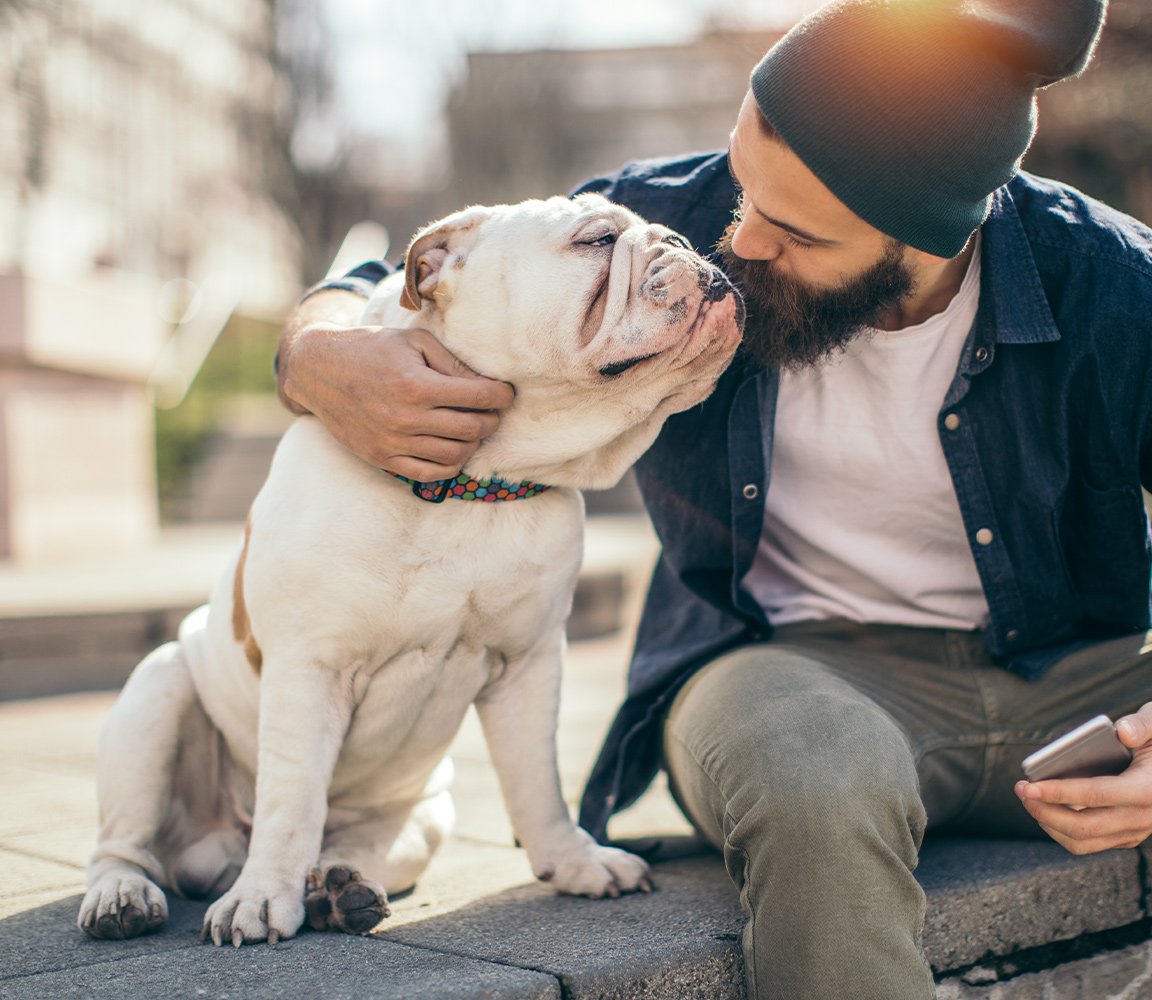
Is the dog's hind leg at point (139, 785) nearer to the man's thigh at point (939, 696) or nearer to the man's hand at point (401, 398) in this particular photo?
the man's hand at point (401, 398)

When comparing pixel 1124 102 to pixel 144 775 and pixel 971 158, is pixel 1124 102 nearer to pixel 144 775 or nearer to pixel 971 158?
pixel 971 158

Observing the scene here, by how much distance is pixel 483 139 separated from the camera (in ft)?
76.9

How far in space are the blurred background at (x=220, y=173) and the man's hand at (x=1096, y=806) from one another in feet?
20.2

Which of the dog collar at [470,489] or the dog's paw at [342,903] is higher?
the dog collar at [470,489]

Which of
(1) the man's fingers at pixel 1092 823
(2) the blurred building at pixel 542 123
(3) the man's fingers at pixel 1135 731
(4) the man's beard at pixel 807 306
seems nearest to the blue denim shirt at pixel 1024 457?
(4) the man's beard at pixel 807 306

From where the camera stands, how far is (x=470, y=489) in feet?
7.32

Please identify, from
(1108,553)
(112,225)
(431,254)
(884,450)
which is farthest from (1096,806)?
(112,225)

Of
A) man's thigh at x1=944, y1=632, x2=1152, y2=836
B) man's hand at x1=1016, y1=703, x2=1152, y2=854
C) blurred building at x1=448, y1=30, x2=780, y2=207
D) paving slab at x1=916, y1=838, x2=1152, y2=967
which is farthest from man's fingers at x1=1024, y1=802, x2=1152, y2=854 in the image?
blurred building at x1=448, y1=30, x2=780, y2=207

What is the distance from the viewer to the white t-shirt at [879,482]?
2604 mm

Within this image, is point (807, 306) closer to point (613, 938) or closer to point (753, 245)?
point (753, 245)

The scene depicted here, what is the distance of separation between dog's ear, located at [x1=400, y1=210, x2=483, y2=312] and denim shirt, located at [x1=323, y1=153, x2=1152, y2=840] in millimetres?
663

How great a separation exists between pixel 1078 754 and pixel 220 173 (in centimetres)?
→ 2229

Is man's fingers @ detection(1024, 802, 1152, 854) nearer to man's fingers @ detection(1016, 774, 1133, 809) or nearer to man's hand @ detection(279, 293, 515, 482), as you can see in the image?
man's fingers @ detection(1016, 774, 1133, 809)

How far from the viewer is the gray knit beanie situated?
2.23 metres
